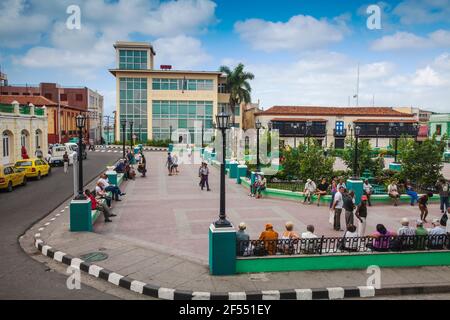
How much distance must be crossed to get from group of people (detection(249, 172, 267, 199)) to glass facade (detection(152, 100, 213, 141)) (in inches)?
1509

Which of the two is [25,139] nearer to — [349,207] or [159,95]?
[159,95]

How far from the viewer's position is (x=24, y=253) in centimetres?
1091

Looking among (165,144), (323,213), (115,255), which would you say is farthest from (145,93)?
(115,255)


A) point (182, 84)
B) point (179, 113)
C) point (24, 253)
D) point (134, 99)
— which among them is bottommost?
point (24, 253)

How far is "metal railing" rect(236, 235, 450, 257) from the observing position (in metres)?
9.41

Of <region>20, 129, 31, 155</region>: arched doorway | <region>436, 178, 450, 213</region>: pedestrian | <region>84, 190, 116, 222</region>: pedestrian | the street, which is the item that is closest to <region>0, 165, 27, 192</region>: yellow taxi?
the street

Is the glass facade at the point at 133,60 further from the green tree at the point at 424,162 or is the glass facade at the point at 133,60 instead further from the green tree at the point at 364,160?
the green tree at the point at 424,162

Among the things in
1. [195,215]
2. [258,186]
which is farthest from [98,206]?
[258,186]

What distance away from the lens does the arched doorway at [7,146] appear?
31375 mm

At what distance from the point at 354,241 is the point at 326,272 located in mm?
1188

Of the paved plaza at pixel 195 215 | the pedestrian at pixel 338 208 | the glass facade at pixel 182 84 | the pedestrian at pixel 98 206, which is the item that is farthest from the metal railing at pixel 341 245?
the glass facade at pixel 182 84

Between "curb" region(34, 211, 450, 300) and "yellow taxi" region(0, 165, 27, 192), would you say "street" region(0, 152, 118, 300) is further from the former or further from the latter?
"curb" region(34, 211, 450, 300)

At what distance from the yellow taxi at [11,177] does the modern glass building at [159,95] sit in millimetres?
33802

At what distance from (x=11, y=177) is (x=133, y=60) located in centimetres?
3985
